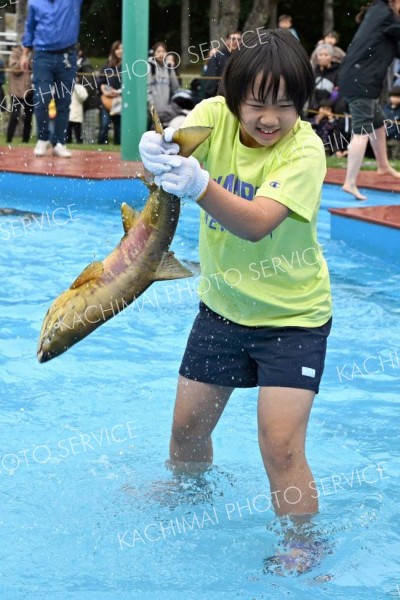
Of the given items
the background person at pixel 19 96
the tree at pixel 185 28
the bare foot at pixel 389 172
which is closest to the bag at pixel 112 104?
the background person at pixel 19 96

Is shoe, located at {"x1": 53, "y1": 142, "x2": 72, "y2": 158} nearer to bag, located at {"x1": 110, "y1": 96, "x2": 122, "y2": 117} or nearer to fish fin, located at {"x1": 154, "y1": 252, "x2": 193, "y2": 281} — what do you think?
bag, located at {"x1": 110, "y1": 96, "x2": 122, "y2": 117}

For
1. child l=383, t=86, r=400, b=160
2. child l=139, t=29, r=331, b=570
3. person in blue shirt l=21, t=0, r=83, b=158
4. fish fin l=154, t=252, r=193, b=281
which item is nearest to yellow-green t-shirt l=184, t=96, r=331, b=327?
child l=139, t=29, r=331, b=570

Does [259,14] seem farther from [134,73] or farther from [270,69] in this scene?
[270,69]

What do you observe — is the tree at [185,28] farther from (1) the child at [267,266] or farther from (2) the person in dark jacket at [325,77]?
(1) the child at [267,266]

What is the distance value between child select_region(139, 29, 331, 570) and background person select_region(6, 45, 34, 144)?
13.7 metres

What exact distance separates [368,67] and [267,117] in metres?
7.42

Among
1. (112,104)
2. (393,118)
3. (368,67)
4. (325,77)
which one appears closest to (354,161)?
(368,67)

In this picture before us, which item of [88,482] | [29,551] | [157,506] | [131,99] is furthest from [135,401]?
[131,99]

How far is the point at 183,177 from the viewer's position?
8.61ft

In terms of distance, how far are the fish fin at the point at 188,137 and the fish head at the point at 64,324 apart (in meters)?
0.58

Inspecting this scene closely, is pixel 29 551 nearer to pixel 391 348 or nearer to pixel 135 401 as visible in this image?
pixel 135 401

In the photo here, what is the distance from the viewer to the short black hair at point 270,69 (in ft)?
9.34

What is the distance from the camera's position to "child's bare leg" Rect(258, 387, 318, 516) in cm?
308

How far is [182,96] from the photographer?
52.2 feet
